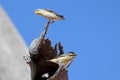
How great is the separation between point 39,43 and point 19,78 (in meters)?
2.66

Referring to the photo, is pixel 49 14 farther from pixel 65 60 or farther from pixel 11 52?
pixel 11 52

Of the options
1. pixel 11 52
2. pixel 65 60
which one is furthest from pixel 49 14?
pixel 11 52

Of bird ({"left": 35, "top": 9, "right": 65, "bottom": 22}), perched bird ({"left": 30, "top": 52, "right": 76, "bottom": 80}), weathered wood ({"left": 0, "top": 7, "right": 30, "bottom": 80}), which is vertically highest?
weathered wood ({"left": 0, "top": 7, "right": 30, "bottom": 80})

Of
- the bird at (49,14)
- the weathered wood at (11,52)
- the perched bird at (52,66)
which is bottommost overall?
the perched bird at (52,66)

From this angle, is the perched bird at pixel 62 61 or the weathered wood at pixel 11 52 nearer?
the perched bird at pixel 62 61

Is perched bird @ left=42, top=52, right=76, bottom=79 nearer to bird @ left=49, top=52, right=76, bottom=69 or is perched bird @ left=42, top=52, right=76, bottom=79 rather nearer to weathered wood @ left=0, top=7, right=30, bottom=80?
bird @ left=49, top=52, right=76, bottom=69

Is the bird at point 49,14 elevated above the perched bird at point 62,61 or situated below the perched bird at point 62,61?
above

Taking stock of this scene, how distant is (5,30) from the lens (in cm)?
460

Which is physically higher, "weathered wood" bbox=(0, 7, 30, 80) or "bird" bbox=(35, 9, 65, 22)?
"weathered wood" bbox=(0, 7, 30, 80)

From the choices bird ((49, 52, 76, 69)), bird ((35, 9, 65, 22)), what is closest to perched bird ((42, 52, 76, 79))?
bird ((49, 52, 76, 69))

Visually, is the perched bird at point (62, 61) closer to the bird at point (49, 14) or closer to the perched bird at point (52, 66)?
the perched bird at point (52, 66)

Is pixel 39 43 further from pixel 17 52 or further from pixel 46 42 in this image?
pixel 17 52

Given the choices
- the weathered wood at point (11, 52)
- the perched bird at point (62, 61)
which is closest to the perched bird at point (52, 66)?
the perched bird at point (62, 61)

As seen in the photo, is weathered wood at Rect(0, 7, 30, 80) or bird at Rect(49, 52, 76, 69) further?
weathered wood at Rect(0, 7, 30, 80)
